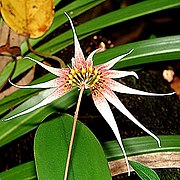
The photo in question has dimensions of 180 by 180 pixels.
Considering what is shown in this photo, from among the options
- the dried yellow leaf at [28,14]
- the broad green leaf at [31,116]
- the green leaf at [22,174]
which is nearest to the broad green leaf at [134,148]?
the green leaf at [22,174]

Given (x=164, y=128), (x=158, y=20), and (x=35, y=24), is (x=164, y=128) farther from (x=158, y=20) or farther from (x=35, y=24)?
(x=158, y=20)

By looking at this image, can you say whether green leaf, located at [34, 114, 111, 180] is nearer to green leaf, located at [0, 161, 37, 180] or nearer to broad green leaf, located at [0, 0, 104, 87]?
green leaf, located at [0, 161, 37, 180]

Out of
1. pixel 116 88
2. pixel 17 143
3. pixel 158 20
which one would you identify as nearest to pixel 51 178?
pixel 116 88

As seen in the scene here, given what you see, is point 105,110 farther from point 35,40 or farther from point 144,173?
point 35,40

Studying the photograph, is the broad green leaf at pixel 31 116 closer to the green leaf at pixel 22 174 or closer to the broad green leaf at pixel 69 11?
the green leaf at pixel 22 174

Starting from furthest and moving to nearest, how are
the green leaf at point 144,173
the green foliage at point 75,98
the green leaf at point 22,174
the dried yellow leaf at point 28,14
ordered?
the dried yellow leaf at point 28,14 → the green leaf at point 22,174 → the green foliage at point 75,98 → the green leaf at point 144,173
